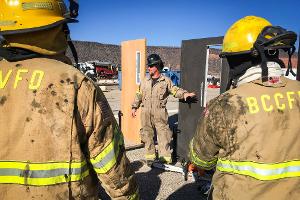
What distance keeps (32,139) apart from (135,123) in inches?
210

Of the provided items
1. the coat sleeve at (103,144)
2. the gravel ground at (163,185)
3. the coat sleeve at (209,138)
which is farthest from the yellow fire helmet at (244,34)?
the gravel ground at (163,185)

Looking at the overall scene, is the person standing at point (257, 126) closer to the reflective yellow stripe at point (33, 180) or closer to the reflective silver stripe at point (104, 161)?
the reflective silver stripe at point (104, 161)

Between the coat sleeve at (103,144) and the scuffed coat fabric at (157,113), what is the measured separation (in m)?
3.87

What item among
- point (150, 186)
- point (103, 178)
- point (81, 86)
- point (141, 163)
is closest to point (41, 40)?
point (81, 86)

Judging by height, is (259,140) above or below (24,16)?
below

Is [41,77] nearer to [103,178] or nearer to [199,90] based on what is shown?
[103,178]

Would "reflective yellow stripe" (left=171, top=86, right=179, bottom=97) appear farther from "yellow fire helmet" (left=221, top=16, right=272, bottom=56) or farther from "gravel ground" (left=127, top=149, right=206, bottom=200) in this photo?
"yellow fire helmet" (left=221, top=16, right=272, bottom=56)

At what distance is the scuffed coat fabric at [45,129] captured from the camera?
139cm

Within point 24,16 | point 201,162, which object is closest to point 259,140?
point 201,162

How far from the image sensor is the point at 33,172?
140cm

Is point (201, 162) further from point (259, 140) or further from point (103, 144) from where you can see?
point (103, 144)

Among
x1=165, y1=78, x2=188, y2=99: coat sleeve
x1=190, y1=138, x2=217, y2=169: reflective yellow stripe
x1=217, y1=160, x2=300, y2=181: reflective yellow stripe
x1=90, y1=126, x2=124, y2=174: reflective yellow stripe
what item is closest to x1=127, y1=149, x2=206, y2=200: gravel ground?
x1=165, y1=78, x2=188, y2=99: coat sleeve

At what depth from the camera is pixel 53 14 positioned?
1524 millimetres

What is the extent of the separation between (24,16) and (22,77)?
1.00ft
